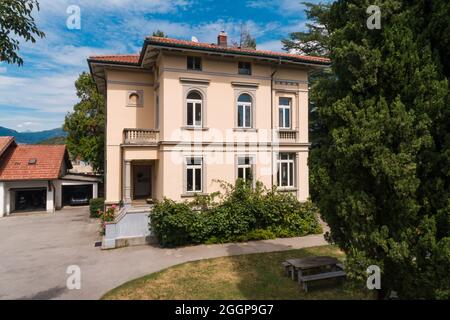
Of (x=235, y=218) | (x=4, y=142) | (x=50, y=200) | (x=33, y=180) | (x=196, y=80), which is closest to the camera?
(x=235, y=218)

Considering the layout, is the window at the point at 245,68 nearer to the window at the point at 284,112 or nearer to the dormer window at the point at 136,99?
the window at the point at 284,112

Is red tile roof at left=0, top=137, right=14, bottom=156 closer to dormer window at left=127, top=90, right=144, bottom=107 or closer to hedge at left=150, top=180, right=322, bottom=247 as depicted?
dormer window at left=127, top=90, right=144, bottom=107

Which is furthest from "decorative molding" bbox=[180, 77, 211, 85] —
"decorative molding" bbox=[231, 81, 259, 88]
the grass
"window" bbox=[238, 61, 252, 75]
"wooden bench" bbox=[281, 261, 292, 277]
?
"wooden bench" bbox=[281, 261, 292, 277]

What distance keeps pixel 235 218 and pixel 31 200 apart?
22.9 metres

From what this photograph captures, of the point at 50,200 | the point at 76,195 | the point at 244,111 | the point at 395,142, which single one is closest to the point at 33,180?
the point at 50,200

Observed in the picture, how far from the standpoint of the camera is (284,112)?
16.9 metres

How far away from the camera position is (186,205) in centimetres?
1343

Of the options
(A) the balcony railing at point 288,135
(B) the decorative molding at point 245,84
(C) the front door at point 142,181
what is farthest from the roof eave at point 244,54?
(C) the front door at point 142,181

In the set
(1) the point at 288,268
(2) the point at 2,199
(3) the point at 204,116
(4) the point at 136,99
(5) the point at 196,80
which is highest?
(5) the point at 196,80

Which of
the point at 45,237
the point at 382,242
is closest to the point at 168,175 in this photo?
the point at 45,237

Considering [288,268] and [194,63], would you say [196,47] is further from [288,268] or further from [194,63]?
[288,268]

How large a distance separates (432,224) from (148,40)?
1281cm
